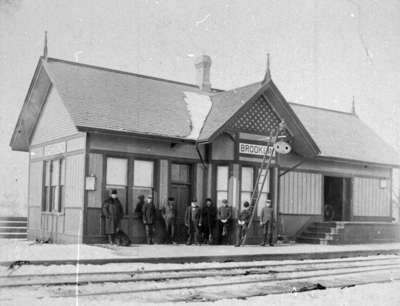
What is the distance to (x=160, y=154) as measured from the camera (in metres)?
17.9

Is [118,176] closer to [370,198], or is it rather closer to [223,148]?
[223,148]

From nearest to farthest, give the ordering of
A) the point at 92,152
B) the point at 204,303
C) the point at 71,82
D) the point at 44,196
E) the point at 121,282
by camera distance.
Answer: the point at 204,303 → the point at 121,282 → the point at 92,152 → the point at 71,82 → the point at 44,196

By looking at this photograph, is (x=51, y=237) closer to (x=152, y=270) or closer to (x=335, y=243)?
(x=152, y=270)

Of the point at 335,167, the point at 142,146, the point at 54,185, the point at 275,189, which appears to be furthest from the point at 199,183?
the point at 335,167

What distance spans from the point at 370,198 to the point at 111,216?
13022 mm

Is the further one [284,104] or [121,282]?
[284,104]

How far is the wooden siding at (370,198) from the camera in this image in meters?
23.5

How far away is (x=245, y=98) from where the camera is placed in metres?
18.6

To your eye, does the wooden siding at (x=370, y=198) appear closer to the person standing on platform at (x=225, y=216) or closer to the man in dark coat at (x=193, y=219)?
the person standing on platform at (x=225, y=216)

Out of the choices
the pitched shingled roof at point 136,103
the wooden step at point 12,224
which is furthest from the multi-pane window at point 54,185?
the wooden step at point 12,224

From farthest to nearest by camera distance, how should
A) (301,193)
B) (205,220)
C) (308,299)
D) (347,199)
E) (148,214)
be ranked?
1. (347,199)
2. (301,193)
3. (205,220)
4. (148,214)
5. (308,299)

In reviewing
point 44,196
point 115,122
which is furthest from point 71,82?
point 44,196

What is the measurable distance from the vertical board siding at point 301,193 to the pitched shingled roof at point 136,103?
1.23 metres

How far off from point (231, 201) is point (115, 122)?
4789 mm
